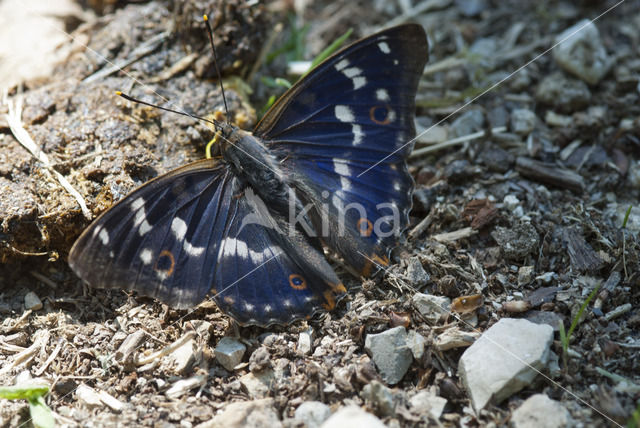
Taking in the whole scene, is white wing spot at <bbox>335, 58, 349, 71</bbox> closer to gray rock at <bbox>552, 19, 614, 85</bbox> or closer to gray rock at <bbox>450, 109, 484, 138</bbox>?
gray rock at <bbox>450, 109, 484, 138</bbox>

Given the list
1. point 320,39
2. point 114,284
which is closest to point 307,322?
point 114,284

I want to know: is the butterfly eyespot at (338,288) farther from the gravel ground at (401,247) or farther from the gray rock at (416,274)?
the gray rock at (416,274)

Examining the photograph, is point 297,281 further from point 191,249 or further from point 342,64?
point 342,64

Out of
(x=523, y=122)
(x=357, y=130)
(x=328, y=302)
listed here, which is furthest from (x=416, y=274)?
(x=523, y=122)

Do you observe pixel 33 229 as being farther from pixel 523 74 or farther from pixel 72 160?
pixel 523 74

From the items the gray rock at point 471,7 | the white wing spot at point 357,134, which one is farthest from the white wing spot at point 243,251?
the gray rock at point 471,7
